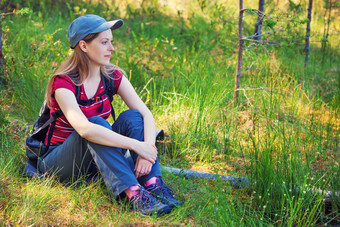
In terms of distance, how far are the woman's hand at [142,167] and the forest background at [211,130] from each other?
28 centimetres

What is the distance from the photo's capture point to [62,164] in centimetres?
271

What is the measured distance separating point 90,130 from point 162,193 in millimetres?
681

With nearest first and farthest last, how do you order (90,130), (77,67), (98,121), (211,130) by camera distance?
(90,130), (98,121), (77,67), (211,130)

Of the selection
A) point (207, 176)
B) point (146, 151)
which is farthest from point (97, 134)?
point (207, 176)

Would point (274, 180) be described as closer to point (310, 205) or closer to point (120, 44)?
point (310, 205)

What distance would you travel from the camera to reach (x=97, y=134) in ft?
8.33

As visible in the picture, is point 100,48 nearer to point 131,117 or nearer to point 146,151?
point 131,117

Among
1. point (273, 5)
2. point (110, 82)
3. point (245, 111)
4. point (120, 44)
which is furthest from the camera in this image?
point (273, 5)

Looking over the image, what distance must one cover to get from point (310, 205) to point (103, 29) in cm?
190

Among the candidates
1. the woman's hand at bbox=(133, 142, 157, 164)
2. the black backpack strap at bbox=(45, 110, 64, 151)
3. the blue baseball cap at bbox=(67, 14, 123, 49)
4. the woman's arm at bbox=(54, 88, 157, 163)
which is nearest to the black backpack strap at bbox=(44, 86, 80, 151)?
the black backpack strap at bbox=(45, 110, 64, 151)

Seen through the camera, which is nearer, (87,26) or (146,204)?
(146,204)

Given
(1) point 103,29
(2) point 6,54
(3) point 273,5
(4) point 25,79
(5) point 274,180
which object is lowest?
(5) point 274,180

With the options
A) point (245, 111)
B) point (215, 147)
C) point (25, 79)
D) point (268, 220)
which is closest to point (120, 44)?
point (25, 79)

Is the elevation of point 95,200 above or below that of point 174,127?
below
